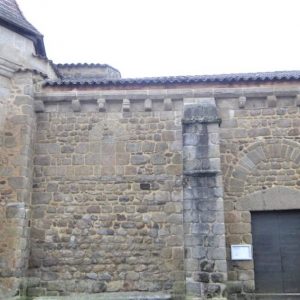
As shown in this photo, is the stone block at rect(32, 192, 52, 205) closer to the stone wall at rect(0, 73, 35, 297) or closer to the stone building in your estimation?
the stone building

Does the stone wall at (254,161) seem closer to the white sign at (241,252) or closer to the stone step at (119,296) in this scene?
the white sign at (241,252)

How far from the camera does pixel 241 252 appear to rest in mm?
8406

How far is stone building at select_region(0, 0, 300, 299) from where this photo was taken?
823 centimetres

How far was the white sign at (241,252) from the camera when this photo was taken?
8375 millimetres

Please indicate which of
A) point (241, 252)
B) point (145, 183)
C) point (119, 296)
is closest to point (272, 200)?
point (241, 252)

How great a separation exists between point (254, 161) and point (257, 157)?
4.2 inches

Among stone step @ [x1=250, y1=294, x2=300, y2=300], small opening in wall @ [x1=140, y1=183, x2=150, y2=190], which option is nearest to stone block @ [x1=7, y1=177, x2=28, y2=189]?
small opening in wall @ [x1=140, y1=183, x2=150, y2=190]

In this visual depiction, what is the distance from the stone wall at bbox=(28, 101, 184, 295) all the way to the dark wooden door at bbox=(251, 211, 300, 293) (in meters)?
1.54

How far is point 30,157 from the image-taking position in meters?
8.95

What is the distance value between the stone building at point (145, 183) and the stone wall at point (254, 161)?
0.02m

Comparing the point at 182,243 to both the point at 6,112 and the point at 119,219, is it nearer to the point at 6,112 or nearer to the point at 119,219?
the point at 119,219

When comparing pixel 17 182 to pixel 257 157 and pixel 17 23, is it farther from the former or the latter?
pixel 257 157

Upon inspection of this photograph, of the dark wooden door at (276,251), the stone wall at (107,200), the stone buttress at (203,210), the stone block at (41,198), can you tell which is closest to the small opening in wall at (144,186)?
the stone wall at (107,200)

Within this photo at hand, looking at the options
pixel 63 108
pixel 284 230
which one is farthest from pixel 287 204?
pixel 63 108
